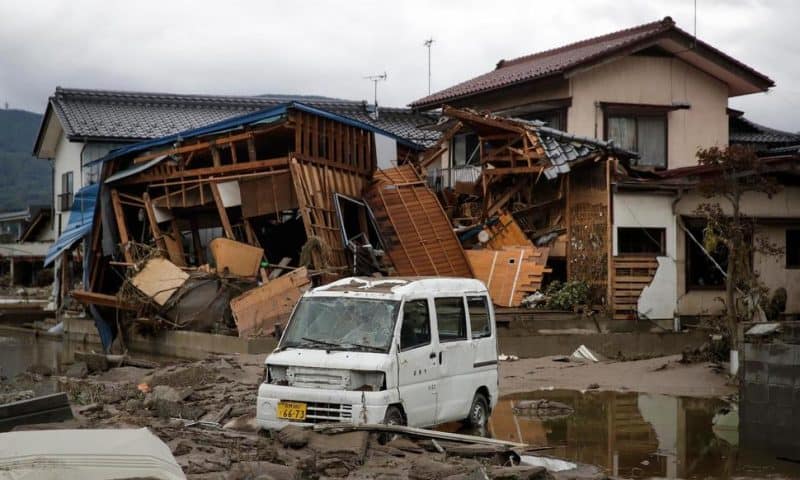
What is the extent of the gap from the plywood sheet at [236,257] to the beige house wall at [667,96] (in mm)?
9692

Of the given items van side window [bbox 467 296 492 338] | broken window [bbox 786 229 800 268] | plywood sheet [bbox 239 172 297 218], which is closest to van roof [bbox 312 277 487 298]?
van side window [bbox 467 296 492 338]

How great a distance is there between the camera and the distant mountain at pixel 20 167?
117188 millimetres

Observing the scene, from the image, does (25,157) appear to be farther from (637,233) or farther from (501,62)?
(637,233)

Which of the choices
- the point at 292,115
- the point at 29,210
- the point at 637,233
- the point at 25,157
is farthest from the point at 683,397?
the point at 25,157

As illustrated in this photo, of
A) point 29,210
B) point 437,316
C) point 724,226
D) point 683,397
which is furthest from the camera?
point 29,210

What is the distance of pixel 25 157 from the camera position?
481 ft

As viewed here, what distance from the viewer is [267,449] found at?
925cm

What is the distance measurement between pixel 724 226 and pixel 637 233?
6.45 meters

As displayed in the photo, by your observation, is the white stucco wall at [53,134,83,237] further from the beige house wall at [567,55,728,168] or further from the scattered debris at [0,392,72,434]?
the scattered debris at [0,392,72,434]

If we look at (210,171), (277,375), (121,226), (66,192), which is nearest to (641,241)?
(210,171)

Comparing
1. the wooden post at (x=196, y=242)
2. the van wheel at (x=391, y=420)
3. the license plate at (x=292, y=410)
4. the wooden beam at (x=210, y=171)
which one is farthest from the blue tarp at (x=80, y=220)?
the van wheel at (x=391, y=420)

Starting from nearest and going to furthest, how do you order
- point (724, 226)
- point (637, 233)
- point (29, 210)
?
point (724, 226) → point (637, 233) → point (29, 210)

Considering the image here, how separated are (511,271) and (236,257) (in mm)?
6817

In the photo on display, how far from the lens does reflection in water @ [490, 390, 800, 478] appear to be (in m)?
10.5
